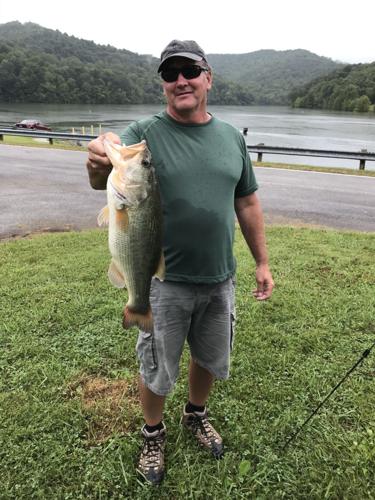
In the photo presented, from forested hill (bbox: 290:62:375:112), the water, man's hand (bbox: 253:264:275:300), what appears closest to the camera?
man's hand (bbox: 253:264:275:300)

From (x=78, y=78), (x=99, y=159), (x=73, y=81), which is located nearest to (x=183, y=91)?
(x=99, y=159)

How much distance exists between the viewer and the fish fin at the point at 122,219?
6.14 feet

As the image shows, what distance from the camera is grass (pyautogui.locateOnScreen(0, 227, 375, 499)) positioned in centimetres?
238

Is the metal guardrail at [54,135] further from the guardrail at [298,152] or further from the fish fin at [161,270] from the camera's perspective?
the fish fin at [161,270]

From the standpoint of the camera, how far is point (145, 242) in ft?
6.32

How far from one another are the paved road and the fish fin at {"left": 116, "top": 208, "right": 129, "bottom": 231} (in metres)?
5.56

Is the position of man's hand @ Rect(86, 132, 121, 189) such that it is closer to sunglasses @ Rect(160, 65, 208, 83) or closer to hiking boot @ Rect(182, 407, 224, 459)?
sunglasses @ Rect(160, 65, 208, 83)

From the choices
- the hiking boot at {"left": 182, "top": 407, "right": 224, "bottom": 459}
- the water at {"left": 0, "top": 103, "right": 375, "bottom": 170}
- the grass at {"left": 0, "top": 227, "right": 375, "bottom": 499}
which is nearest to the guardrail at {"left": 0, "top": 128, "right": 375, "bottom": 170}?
the water at {"left": 0, "top": 103, "right": 375, "bottom": 170}

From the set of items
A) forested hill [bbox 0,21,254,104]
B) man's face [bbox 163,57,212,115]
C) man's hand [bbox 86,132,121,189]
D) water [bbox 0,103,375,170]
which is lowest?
water [bbox 0,103,375,170]

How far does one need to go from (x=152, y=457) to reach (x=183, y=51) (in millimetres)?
2314

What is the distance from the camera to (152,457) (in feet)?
8.02

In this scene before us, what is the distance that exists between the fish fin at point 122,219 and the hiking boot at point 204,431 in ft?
4.87

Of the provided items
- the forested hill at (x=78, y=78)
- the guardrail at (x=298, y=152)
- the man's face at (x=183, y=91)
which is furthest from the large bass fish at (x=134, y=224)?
the forested hill at (x=78, y=78)

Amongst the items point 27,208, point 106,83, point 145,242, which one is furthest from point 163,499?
point 106,83
